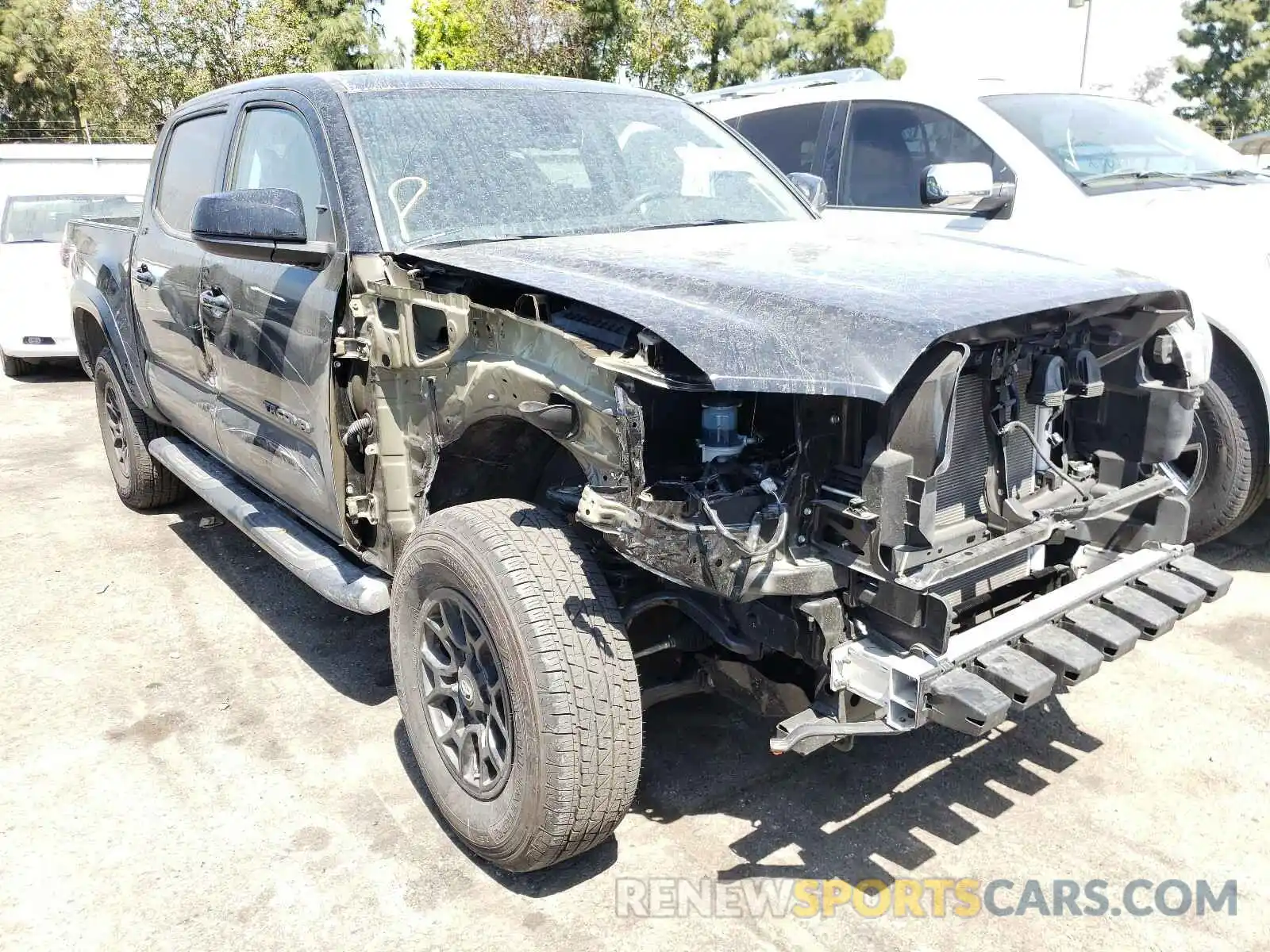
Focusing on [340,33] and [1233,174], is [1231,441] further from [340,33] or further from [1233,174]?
[340,33]

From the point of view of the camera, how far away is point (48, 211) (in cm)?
971

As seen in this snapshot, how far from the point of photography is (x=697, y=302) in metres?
2.32

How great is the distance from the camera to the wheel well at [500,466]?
2854mm

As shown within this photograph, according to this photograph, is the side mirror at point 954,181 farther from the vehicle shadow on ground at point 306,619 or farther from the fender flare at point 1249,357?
the vehicle shadow on ground at point 306,619

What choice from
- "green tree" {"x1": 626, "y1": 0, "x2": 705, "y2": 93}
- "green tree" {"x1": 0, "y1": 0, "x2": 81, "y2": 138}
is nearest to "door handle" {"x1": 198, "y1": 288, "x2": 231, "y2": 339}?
"green tree" {"x1": 626, "y1": 0, "x2": 705, "y2": 93}

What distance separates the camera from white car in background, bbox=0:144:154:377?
9422mm

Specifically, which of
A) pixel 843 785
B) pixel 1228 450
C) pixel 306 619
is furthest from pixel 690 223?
pixel 1228 450

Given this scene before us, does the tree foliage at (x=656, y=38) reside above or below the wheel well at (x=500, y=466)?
above

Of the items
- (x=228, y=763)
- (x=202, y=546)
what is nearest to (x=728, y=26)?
(x=202, y=546)

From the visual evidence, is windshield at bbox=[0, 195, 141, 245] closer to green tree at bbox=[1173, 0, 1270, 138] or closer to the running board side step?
the running board side step

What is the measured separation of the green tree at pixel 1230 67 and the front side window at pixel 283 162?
3253cm

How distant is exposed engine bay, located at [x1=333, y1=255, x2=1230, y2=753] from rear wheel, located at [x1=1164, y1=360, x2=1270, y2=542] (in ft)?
5.33

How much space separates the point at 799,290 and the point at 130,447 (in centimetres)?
447

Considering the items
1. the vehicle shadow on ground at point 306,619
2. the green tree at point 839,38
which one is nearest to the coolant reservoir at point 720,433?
the vehicle shadow on ground at point 306,619
